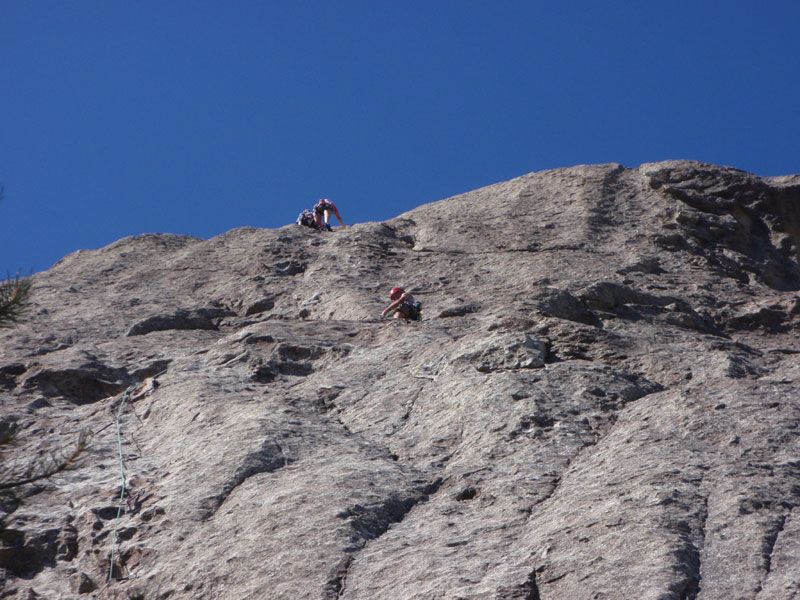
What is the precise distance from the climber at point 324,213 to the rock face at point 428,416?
203 centimetres

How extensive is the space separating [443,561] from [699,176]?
13548 millimetres

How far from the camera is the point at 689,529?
621cm

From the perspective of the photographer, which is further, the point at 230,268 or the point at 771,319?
the point at 230,268

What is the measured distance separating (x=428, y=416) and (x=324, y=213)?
33.7 ft

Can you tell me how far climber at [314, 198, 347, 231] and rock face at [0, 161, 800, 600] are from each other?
2.03m

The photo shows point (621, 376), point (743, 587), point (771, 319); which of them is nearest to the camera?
point (743, 587)

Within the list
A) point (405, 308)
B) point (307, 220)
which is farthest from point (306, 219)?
point (405, 308)

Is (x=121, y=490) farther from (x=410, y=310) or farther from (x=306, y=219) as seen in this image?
(x=306, y=219)

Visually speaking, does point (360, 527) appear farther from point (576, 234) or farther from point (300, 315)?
point (576, 234)

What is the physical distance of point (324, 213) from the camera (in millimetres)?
18969

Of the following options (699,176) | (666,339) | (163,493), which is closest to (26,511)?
(163,493)

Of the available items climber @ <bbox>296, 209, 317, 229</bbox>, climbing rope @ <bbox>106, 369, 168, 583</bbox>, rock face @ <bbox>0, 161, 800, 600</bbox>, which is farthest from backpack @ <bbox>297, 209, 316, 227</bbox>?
climbing rope @ <bbox>106, 369, 168, 583</bbox>

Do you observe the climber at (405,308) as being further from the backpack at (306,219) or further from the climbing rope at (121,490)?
the backpack at (306,219)

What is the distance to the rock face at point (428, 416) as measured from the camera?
6430 mm
